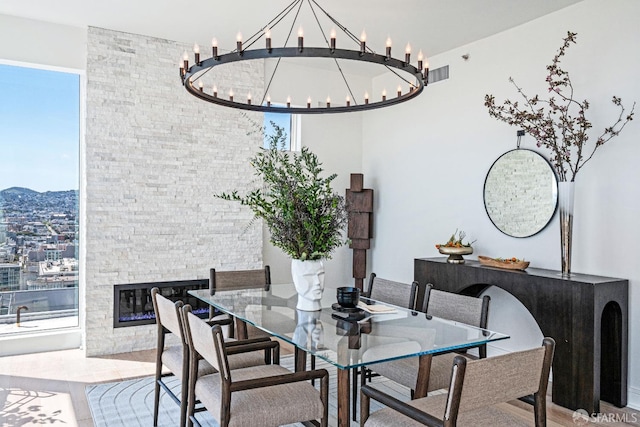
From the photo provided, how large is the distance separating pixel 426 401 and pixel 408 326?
48 cm

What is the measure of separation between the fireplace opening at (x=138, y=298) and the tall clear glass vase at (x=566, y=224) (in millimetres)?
3343

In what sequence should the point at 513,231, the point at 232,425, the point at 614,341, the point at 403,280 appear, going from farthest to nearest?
the point at 403,280 → the point at 513,231 → the point at 614,341 → the point at 232,425

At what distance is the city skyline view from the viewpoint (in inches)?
183

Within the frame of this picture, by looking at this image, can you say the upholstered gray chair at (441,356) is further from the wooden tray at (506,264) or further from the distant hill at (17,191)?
the distant hill at (17,191)

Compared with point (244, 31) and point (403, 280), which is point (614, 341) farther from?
point (244, 31)

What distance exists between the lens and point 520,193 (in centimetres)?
436

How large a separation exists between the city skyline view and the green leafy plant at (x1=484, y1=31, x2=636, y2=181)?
3.85 meters

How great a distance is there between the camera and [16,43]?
4.48 metres

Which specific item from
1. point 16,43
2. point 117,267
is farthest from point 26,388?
point 16,43

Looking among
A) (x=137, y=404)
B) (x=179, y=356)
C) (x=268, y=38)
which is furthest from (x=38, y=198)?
(x=268, y=38)

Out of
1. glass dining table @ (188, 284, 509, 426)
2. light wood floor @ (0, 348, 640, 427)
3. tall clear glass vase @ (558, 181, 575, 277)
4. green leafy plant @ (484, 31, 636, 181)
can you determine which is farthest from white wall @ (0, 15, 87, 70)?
tall clear glass vase @ (558, 181, 575, 277)

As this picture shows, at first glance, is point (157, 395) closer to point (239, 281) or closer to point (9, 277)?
point (239, 281)

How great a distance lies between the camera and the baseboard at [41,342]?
4.57 m

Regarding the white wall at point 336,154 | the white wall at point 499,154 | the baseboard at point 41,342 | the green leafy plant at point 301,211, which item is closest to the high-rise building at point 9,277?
the baseboard at point 41,342
